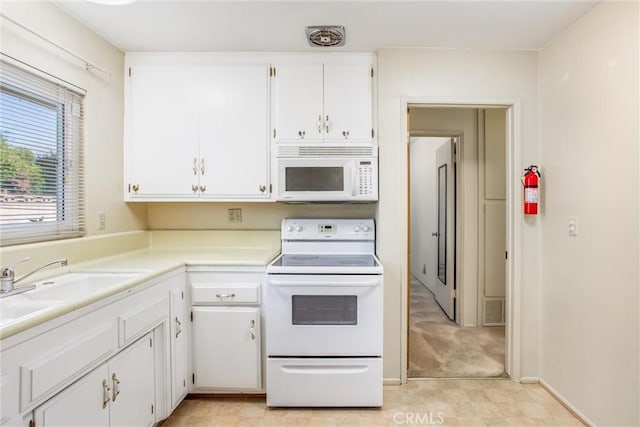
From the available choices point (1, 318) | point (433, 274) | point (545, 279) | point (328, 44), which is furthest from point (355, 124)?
point (433, 274)

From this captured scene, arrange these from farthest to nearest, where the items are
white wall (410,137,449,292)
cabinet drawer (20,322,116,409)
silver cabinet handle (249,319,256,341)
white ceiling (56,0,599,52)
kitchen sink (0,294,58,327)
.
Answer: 1. white wall (410,137,449,292)
2. silver cabinet handle (249,319,256,341)
3. white ceiling (56,0,599,52)
4. kitchen sink (0,294,58,327)
5. cabinet drawer (20,322,116,409)

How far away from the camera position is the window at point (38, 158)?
1.52 meters

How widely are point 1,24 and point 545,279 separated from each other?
3.31 meters

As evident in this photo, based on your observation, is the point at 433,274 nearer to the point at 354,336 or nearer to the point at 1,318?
the point at 354,336

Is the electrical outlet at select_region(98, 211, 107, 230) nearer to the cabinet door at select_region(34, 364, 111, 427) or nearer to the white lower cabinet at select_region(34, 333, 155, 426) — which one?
the white lower cabinet at select_region(34, 333, 155, 426)

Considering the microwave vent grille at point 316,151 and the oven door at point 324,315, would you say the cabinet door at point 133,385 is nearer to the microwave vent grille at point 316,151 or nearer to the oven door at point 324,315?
the oven door at point 324,315

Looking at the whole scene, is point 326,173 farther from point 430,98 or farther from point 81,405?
point 81,405

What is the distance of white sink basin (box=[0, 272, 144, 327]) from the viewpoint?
1.26 m

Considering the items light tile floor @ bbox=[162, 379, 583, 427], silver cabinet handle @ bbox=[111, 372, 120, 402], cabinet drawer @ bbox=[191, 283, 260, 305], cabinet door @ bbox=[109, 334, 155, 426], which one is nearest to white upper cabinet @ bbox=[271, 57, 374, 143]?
cabinet drawer @ bbox=[191, 283, 260, 305]

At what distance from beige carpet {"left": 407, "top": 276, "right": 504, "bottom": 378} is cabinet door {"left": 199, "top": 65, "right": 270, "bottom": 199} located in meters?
1.84

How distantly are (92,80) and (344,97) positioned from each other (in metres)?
1.61

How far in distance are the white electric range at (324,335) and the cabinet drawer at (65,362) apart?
834 mm

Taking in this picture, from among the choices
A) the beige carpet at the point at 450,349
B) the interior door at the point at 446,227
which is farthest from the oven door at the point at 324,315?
the interior door at the point at 446,227

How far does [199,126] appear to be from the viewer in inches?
90.0
